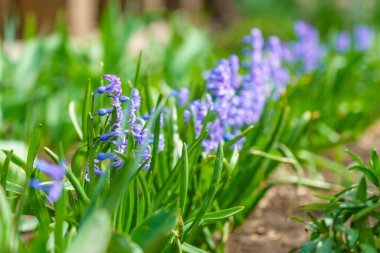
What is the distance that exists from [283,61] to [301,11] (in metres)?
7.58

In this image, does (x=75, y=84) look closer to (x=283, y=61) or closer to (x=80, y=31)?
(x=283, y=61)

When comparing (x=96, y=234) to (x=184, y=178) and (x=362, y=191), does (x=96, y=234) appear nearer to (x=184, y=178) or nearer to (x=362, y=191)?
(x=184, y=178)

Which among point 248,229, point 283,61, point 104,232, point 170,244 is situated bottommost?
point 248,229

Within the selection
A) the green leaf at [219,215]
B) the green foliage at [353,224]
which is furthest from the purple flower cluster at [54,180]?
the green foliage at [353,224]

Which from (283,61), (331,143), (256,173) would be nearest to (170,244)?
(256,173)

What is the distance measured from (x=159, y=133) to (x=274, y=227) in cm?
80

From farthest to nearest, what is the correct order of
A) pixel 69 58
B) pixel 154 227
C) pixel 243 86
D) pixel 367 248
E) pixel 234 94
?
pixel 69 58
pixel 243 86
pixel 234 94
pixel 367 248
pixel 154 227

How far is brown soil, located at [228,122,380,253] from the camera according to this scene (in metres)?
2.11

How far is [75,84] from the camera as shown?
323 cm

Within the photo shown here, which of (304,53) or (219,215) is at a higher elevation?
(304,53)

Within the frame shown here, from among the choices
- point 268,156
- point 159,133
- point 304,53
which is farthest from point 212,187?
point 304,53

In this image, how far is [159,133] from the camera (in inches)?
65.0

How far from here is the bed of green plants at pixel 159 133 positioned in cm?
130

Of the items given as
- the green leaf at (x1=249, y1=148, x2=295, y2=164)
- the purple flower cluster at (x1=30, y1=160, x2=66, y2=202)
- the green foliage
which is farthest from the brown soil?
the purple flower cluster at (x1=30, y1=160, x2=66, y2=202)
